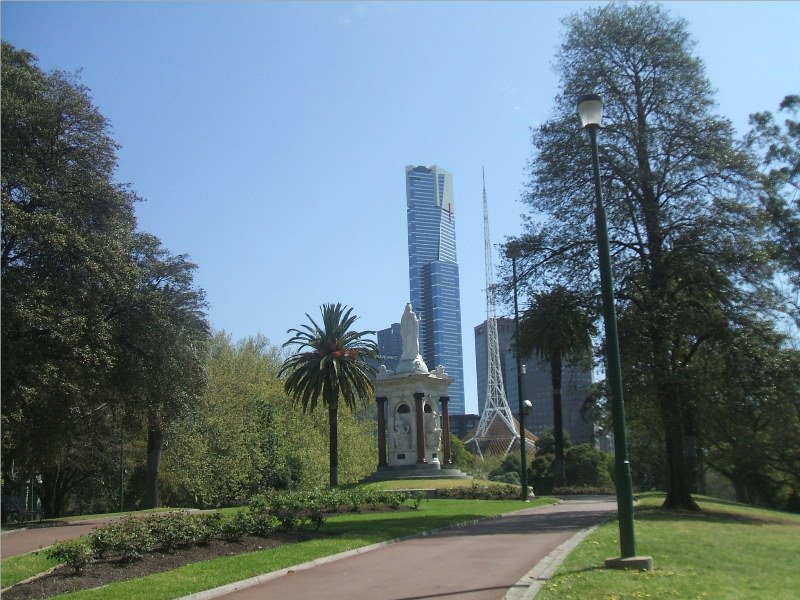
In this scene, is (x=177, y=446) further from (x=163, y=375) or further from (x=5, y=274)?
(x=5, y=274)

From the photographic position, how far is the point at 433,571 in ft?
40.3

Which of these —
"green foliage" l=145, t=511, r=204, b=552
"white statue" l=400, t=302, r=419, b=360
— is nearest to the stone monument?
"white statue" l=400, t=302, r=419, b=360

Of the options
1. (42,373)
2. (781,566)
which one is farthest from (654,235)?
(42,373)

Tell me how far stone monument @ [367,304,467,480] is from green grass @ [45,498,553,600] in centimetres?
2277

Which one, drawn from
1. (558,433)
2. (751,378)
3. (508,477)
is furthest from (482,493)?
(508,477)

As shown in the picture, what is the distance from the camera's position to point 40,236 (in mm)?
21875

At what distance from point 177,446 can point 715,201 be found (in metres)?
29.6

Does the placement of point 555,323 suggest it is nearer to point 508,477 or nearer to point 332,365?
point 332,365

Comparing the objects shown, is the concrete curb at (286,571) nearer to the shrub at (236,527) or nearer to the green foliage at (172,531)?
the shrub at (236,527)

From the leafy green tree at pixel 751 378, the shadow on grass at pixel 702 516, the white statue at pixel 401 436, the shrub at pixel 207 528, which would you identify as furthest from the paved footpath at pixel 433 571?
the white statue at pixel 401 436

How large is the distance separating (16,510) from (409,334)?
26577mm

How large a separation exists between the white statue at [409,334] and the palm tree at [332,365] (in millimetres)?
7153

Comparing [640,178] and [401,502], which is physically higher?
[640,178]

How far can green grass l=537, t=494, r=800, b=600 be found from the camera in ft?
31.6
